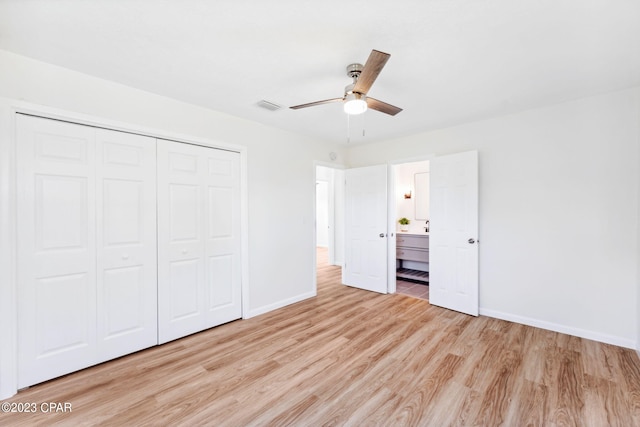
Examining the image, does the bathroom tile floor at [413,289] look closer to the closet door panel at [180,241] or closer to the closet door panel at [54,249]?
the closet door panel at [180,241]

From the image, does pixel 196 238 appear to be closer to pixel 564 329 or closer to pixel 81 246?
pixel 81 246

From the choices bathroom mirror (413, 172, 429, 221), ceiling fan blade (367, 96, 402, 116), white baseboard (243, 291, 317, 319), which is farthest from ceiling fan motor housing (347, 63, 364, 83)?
bathroom mirror (413, 172, 429, 221)

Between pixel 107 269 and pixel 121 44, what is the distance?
1.85 metres

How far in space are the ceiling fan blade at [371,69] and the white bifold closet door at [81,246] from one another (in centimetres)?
212

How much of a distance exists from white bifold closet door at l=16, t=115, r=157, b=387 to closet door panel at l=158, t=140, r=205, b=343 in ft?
0.33

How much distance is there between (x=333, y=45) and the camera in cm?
194

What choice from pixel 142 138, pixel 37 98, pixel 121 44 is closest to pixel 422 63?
pixel 121 44

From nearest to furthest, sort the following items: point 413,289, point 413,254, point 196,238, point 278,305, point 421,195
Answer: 1. point 196,238
2. point 278,305
3. point 413,289
4. point 413,254
5. point 421,195

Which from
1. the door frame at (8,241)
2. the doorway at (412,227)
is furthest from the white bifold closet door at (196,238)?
the doorway at (412,227)

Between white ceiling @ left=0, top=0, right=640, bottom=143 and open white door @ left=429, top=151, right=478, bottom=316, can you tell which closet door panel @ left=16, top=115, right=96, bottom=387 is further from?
open white door @ left=429, top=151, right=478, bottom=316

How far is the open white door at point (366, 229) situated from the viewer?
4.46 m

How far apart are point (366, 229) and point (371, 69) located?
10.4ft

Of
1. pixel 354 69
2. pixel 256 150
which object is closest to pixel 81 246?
pixel 256 150

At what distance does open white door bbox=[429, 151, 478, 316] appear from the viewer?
3.50 metres
